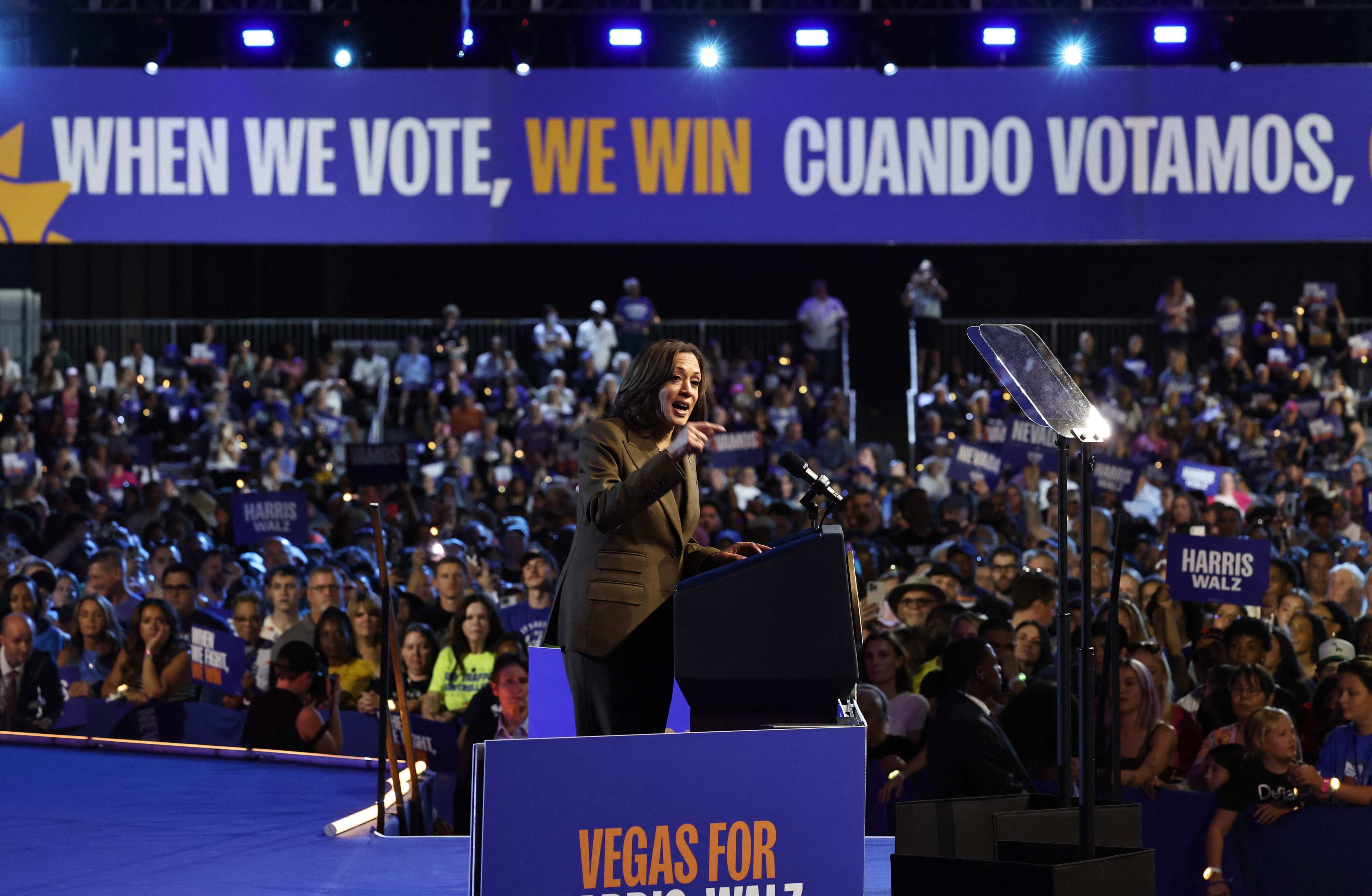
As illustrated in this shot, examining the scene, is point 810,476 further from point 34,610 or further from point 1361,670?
point 34,610

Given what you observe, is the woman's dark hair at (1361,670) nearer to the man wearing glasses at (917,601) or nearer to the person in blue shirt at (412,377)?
the man wearing glasses at (917,601)

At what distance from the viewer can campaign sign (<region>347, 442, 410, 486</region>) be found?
1182cm

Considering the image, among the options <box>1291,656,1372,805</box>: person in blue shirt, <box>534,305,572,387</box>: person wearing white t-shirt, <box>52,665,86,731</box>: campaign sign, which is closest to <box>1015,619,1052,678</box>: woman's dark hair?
<box>1291,656,1372,805</box>: person in blue shirt

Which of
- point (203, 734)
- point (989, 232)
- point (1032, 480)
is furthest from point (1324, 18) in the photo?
point (203, 734)

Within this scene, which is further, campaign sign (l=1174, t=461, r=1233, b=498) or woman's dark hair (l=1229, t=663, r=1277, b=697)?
campaign sign (l=1174, t=461, r=1233, b=498)

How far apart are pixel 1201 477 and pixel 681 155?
4.80 metres

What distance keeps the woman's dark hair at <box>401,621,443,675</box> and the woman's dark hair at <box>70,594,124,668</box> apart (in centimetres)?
161

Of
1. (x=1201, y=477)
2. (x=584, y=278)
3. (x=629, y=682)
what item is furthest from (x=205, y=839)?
(x=584, y=278)

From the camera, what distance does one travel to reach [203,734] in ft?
23.8

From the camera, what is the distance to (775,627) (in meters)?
3.41

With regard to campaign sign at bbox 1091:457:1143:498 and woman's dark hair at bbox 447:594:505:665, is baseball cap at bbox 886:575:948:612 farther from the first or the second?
campaign sign at bbox 1091:457:1143:498

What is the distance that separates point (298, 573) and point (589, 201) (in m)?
4.82

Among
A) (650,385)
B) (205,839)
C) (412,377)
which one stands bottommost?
(205,839)

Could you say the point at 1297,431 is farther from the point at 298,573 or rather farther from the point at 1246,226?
the point at 298,573
